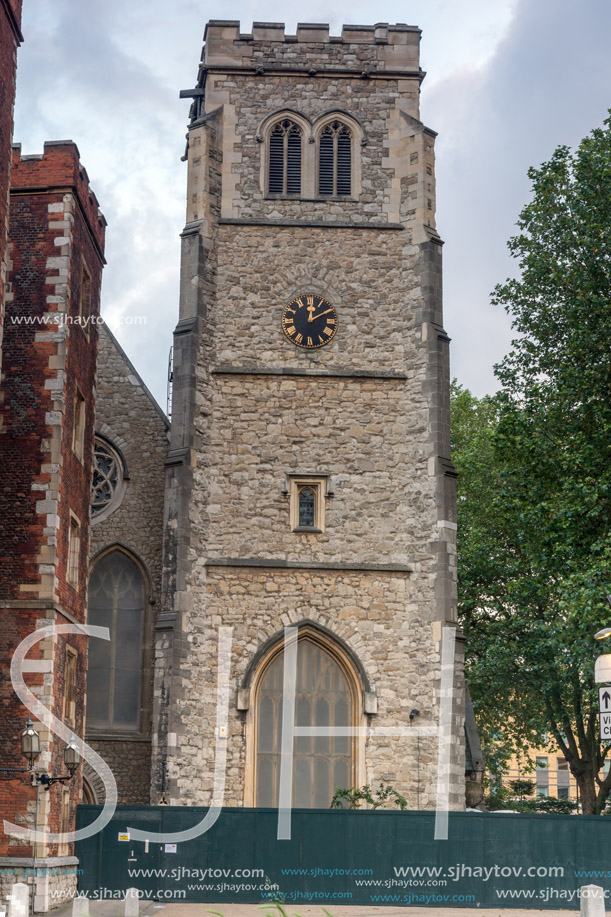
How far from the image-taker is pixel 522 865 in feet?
72.0

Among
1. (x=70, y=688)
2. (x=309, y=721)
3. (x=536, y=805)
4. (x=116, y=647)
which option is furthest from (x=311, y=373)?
(x=536, y=805)

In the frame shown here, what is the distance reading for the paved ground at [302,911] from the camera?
1944cm

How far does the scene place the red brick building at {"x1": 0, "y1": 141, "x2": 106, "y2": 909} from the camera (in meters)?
19.6

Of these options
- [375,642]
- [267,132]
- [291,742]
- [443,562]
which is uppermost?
[267,132]

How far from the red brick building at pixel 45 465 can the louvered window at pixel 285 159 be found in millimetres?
5318

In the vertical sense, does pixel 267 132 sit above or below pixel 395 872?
above

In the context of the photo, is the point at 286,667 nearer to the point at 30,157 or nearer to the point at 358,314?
the point at 358,314

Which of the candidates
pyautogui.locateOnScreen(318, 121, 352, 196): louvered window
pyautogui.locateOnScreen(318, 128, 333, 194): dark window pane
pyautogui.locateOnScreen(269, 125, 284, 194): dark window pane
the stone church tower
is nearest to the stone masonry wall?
the stone church tower

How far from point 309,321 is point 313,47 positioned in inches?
252

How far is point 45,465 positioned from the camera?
20703 millimetres

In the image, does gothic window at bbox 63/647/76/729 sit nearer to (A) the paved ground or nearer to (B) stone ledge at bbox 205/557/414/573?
(A) the paved ground

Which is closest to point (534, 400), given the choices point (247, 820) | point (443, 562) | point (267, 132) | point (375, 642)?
point (443, 562)

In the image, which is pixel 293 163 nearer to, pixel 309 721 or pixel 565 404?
pixel 565 404

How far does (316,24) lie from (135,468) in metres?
10.5
